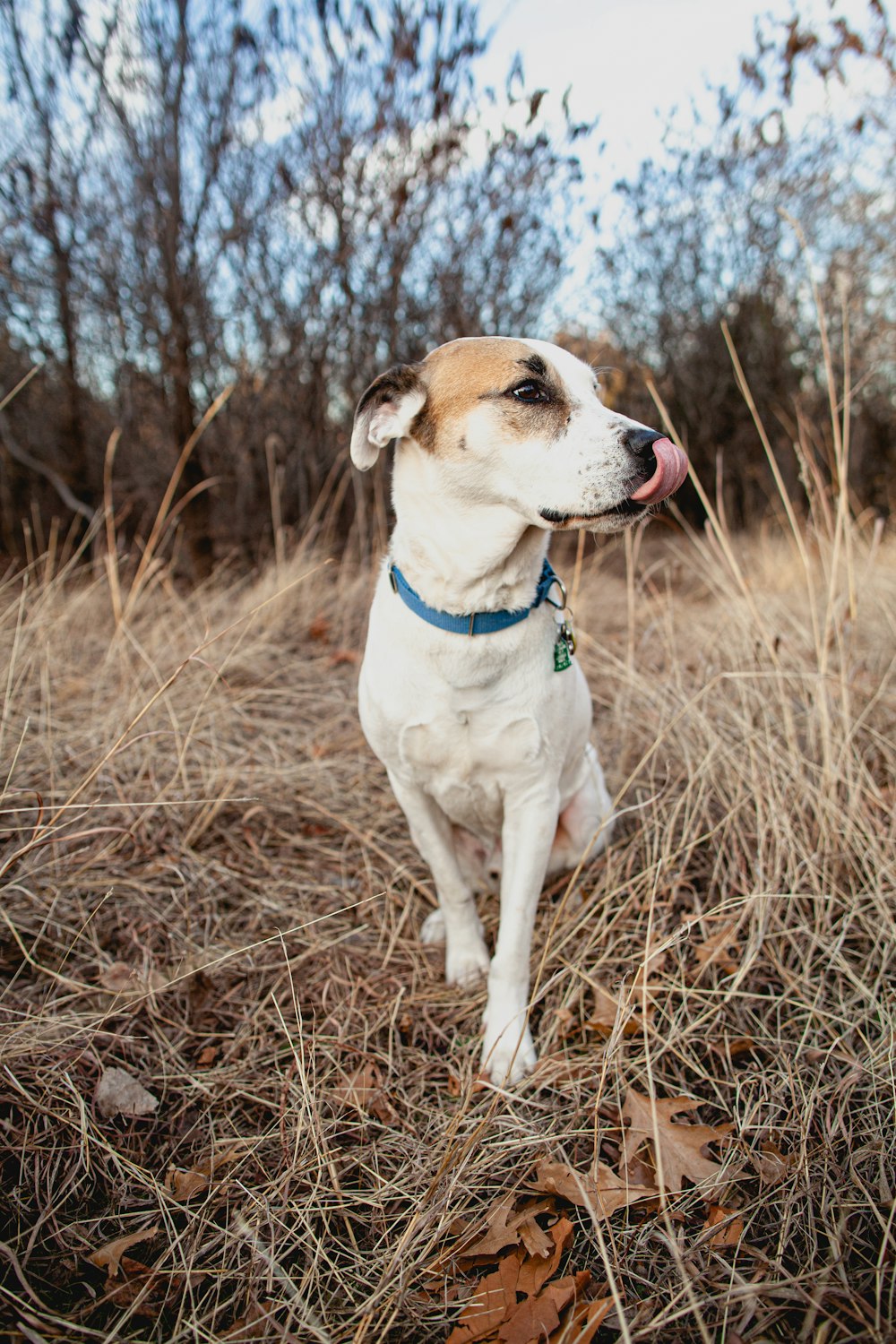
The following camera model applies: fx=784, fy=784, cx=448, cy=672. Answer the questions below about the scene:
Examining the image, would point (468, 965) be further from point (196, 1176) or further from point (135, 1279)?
point (135, 1279)

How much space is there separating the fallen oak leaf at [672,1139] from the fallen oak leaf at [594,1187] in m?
0.04

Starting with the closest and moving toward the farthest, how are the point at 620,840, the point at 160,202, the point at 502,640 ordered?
the point at 502,640
the point at 620,840
the point at 160,202

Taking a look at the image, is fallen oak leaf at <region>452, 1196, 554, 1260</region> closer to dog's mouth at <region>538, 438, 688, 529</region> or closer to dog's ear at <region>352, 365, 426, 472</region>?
dog's mouth at <region>538, 438, 688, 529</region>

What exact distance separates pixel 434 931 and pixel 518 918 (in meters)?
0.58

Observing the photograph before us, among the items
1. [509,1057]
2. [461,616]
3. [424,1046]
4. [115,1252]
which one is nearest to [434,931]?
[424,1046]

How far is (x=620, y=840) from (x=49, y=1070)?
1758 millimetres

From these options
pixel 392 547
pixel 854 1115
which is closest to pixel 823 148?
pixel 392 547

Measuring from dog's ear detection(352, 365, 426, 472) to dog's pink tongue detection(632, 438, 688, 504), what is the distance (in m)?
0.61

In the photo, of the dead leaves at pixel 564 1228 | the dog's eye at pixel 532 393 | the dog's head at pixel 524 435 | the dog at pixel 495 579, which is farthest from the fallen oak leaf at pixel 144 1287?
the dog's eye at pixel 532 393

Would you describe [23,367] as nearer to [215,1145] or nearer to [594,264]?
[594,264]

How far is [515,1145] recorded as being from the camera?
167 centimetres

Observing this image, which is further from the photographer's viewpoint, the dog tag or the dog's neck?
the dog tag

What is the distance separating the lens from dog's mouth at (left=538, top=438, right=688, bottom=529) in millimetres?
1708

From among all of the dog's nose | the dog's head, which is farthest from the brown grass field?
the dog's nose
